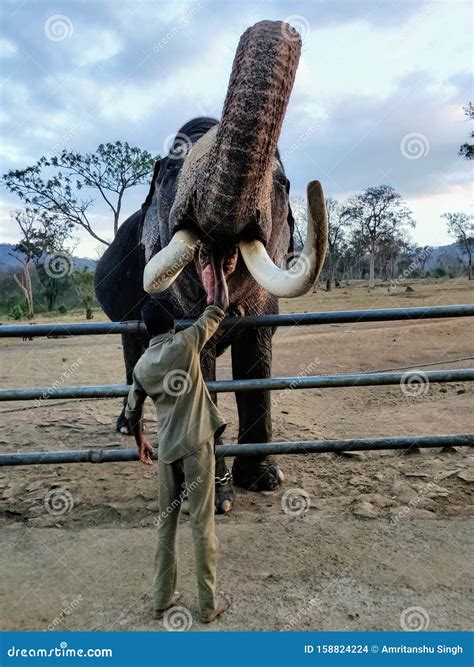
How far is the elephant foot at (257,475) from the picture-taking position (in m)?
4.20

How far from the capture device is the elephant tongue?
10.3 feet

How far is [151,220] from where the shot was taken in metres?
4.48

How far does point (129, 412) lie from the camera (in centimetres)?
283

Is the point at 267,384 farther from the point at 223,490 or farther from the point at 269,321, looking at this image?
the point at 223,490
